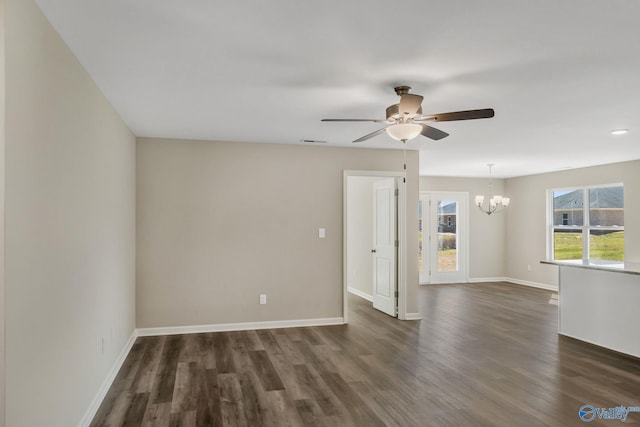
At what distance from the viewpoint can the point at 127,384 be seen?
11.8 ft

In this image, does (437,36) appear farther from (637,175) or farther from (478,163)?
(637,175)

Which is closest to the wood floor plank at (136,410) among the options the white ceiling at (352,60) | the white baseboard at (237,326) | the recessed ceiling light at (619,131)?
the white baseboard at (237,326)

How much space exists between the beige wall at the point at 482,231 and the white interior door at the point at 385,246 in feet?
10.6

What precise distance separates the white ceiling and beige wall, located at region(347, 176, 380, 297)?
308 centimetres

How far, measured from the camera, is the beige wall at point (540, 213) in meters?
7.00

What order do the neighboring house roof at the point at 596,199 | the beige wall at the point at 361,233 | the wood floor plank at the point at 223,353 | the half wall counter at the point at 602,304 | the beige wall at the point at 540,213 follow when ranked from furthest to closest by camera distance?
the beige wall at the point at 361,233 → the neighboring house roof at the point at 596,199 → the beige wall at the point at 540,213 → the half wall counter at the point at 602,304 → the wood floor plank at the point at 223,353

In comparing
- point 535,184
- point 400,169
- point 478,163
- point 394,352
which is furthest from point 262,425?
point 535,184

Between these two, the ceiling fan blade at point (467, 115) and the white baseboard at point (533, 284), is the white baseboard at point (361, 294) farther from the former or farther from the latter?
the ceiling fan blade at point (467, 115)

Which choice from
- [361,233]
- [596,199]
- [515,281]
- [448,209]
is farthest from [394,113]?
[515,281]

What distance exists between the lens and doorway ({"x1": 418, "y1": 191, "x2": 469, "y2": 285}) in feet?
31.1

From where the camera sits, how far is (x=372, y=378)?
148 inches

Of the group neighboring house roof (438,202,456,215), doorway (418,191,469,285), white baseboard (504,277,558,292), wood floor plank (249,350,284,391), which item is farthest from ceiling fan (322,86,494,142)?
white baseboard (504,277,558,292)

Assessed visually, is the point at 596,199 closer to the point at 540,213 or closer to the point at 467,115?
the point at 540,213

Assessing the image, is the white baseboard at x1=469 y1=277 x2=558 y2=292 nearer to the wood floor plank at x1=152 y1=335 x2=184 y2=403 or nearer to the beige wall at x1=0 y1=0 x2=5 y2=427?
the wood floor plank at x1=152 y1=335 x2=184 y2=403
